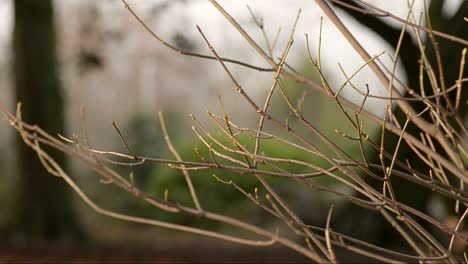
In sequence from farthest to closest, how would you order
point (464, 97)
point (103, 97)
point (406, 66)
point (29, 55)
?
point (103, 97) → point (29, 55) → point (406, 66) → point (464, 97)

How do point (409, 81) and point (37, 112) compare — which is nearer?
point (409, 81)

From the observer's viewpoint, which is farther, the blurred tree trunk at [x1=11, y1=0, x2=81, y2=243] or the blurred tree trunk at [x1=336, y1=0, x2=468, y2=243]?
the blurred tree trunk at [x1=11, y1=0, x2=81, y2=243]

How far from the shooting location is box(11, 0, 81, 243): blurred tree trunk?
10.1m

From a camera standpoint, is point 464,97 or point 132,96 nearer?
point 464,97

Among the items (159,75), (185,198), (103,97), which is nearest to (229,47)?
(159,75)

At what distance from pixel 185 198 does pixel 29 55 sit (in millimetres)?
2973

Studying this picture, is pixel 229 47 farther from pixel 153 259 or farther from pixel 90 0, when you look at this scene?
pixel 153 259

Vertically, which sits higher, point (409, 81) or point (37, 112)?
point (37, 112)

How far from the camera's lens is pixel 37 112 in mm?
10086

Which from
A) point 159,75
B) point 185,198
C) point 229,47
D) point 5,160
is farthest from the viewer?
point 159,75

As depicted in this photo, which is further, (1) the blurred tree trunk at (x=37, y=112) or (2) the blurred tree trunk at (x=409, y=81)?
(1) the blurred tree trunk at (x=37, y=112)

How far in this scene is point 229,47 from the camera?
70.6ft

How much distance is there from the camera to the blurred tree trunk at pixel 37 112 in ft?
33.0

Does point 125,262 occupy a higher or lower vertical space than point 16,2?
lower
